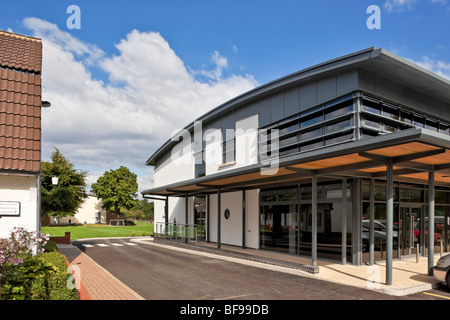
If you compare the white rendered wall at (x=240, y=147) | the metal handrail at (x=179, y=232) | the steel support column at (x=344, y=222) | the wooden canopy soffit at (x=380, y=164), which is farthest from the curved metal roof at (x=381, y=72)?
the metal handrail at (x=179, y=232)

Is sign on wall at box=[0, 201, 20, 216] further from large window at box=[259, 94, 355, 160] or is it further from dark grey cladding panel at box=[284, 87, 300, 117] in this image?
dark grey cladding panel at box=[284, 87, 300, 117]

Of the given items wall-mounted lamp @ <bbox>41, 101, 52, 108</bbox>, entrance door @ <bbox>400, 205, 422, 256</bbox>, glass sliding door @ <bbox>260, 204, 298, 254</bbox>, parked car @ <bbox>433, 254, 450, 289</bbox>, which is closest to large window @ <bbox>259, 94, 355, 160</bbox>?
glass sliding door @ <bbox>260, 204, 298, 254</bbox>

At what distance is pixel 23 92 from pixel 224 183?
35.1ft

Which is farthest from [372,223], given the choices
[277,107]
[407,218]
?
[277,107]

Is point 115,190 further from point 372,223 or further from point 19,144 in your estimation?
point 19,144

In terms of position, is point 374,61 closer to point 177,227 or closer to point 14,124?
point 14,124

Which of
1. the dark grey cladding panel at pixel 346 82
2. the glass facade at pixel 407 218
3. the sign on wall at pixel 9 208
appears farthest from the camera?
the dark grey cladding panel at pixel 346 82

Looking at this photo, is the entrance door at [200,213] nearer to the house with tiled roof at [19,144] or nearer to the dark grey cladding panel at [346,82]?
the dark grey cladding panel at [346,82]

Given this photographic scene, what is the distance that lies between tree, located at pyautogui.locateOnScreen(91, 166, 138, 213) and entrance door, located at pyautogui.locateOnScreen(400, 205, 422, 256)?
57.9 meters

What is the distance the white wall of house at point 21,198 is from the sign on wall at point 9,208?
7cm

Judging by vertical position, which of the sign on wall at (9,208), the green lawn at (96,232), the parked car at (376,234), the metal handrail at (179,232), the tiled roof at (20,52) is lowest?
the green lawn at (96,232)

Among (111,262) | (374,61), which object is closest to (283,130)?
(374,61)

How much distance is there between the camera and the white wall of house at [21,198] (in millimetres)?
7844

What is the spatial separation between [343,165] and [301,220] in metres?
4.89
